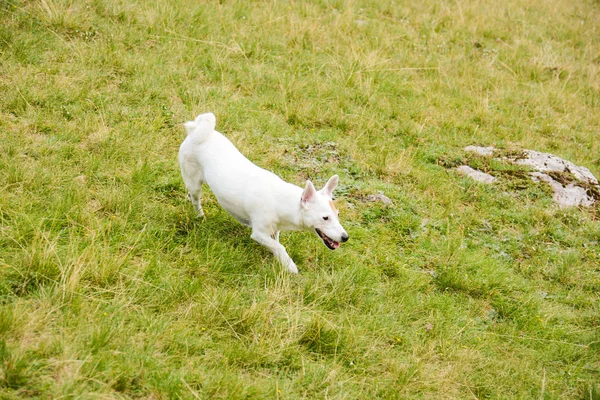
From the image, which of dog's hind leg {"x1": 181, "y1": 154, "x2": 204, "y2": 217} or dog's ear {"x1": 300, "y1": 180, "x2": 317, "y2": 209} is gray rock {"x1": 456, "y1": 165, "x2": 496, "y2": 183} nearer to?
dog's ear {"x1": 300, "y1": 180, "x2": 317, "y2": 209}

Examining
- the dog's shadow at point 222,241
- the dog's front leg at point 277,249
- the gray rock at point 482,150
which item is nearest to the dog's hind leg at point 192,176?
the dog's shadow at point 222,241

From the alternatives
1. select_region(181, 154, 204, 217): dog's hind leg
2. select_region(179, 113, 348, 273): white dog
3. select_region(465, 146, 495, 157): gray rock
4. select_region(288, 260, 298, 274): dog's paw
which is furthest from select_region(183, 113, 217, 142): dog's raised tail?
select_region(465, 146, 495, 157): gray rock

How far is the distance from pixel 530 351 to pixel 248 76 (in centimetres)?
586

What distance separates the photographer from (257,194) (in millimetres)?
5359

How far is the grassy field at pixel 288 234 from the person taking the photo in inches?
162

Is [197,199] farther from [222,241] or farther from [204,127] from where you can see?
[204,127]

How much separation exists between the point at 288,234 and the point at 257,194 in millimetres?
936

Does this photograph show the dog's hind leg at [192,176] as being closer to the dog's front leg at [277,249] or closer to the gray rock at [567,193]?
the dog's front leg at [277,249]

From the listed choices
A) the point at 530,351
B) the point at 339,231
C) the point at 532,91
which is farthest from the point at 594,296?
the point at 532,91

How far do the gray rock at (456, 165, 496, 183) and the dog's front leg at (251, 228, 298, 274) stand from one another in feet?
12.5

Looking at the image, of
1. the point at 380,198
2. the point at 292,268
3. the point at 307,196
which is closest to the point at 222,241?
the point at 292,268

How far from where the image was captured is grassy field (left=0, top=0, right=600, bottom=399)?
4109mm

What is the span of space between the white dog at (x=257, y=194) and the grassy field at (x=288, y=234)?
1.04 feet

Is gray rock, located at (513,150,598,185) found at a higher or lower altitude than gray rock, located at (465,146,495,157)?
lower
